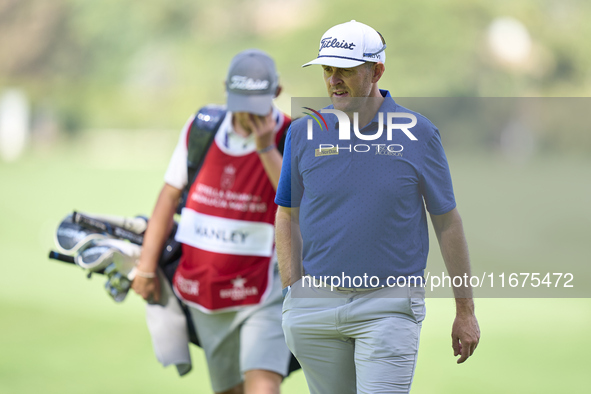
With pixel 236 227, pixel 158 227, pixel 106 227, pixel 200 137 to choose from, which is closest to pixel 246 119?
pixel 200 137

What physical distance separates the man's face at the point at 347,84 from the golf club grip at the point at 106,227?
2.25m

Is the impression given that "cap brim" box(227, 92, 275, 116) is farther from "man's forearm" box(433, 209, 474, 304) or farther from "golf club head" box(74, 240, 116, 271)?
"man's forearm" box(433, 209, 474, 304)

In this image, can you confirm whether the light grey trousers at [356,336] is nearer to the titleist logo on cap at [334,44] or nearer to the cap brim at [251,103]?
the titleist logo on cap at [334,44]

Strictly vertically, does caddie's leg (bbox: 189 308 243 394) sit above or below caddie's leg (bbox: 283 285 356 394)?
below

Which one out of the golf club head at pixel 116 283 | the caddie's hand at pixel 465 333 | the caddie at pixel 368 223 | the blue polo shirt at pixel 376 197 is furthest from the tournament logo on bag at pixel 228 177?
the caddie's hand at pixel 465 333

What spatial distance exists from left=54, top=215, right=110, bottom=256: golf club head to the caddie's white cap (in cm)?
223

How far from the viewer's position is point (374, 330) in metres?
3.42

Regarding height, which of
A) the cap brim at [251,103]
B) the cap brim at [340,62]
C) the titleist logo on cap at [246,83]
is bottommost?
the cap brim at [251,103]

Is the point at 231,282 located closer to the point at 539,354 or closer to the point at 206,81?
the point at 539,354

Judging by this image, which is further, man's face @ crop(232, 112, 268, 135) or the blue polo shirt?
man's face @ crop(232, 112, 268, 135)

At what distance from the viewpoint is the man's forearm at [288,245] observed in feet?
12.3

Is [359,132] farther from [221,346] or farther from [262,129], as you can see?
[221,346]

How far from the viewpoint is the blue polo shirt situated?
11.2 ft

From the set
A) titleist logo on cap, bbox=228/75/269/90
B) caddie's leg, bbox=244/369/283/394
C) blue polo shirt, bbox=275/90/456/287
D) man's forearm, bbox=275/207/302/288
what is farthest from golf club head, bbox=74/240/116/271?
blue polo shirt, bbox=275/90/456/287
